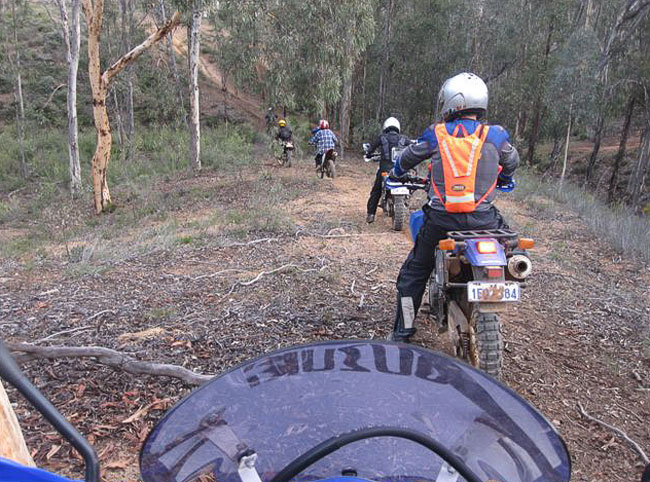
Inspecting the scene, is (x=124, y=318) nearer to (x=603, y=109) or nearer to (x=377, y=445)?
(x=377, y=445)

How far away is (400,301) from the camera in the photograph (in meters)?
3.52

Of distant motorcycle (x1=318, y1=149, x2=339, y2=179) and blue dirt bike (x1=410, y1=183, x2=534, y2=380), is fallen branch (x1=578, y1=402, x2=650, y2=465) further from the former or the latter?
distant motorcycle (x1=318, y1=149, x2=339, y2=179)

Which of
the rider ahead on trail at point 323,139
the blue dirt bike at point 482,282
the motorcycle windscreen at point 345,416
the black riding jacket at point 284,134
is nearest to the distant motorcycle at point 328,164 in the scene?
the rider ahead on trail at point 323,139

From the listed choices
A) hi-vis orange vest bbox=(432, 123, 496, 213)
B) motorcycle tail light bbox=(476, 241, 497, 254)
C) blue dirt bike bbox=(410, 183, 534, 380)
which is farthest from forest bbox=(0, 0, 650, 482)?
hi-vis orange vest bbox=(432, 123, 496, 213)

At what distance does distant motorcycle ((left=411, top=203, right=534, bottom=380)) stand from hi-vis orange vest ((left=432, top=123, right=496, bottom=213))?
242 millimetres

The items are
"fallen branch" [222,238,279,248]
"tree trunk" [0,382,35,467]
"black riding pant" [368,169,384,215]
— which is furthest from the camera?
"black riding pant" [368,169,384,215]

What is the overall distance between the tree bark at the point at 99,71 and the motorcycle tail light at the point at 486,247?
27.6 ft

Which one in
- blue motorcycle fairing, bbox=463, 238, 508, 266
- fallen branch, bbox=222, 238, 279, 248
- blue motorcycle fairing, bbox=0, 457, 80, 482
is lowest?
fallen branch, bbox=222, 238, 279, 248

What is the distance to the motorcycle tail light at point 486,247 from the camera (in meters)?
2.89

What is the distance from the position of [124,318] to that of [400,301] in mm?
2051

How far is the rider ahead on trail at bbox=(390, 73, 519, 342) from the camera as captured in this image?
310cm

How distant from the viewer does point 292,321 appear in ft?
13.0

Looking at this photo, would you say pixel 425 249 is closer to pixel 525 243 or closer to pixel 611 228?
pixel 525 243

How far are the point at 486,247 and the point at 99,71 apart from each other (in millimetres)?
9613
